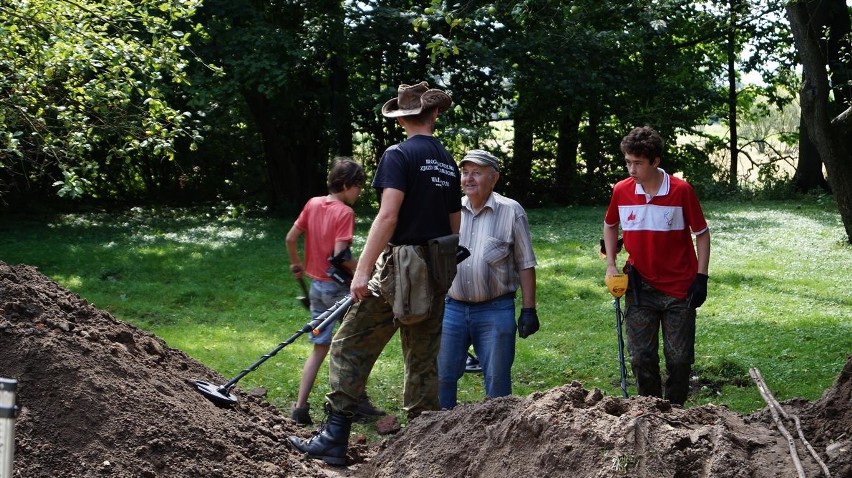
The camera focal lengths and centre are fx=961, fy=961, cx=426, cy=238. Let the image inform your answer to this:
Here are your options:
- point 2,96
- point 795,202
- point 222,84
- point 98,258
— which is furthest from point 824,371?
point 795,202

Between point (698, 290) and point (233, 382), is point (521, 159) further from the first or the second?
point (233, 382)

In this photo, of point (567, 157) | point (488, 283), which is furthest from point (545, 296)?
point (567, 157)

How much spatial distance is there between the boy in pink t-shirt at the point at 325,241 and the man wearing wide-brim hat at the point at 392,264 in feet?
3.75

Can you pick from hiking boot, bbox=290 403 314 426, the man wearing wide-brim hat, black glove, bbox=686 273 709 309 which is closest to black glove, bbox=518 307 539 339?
the man wearing wide-brim hat

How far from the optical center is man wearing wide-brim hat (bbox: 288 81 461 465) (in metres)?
5.65

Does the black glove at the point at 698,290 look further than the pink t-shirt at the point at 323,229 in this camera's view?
No

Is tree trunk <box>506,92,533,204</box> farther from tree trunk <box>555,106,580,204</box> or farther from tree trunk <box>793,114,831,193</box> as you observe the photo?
tree trunk <box>793,114,831,193</box>

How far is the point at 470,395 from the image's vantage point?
317 inches

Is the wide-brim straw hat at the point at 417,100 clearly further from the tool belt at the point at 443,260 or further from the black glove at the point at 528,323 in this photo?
the black glove at the point at 528,323

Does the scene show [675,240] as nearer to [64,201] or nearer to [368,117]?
[368,117]

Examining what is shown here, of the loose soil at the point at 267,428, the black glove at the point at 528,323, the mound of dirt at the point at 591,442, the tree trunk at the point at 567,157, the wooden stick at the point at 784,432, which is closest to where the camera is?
the wooden stick at the point at 784,432

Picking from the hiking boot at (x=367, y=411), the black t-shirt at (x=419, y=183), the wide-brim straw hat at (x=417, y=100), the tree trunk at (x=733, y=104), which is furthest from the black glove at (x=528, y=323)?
the tree trunk at (x=733, y=104)

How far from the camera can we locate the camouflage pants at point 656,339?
636cm

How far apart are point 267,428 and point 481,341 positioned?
152 centimetres
